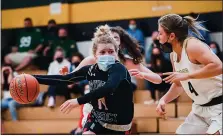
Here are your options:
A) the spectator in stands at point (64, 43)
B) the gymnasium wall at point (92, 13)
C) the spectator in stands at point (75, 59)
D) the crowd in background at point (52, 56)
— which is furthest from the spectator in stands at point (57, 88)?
the gymnasium wall at point (92, 13)

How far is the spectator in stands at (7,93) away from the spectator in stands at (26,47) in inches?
12.3

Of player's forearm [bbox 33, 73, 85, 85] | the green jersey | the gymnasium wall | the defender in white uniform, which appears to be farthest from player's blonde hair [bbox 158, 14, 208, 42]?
the green jersey

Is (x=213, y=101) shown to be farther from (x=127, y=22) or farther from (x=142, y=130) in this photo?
(x=127, y=22)

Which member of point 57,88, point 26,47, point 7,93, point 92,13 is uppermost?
point 92,13

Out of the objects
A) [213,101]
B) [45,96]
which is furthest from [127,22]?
[213,101]

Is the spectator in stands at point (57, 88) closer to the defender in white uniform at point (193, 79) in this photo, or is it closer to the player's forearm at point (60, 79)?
the player's forearm at point (60, 79)

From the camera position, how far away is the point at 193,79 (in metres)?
3.72

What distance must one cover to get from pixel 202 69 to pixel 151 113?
399 cm

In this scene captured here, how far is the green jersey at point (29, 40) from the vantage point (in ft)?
31.7

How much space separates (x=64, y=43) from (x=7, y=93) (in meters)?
1.60

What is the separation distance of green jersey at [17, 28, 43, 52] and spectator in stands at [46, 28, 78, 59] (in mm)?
592

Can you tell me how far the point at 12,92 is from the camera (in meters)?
3.74

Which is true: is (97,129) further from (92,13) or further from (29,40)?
(92,13)

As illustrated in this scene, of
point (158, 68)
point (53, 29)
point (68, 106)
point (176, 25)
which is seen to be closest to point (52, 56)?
point (53, 29)
